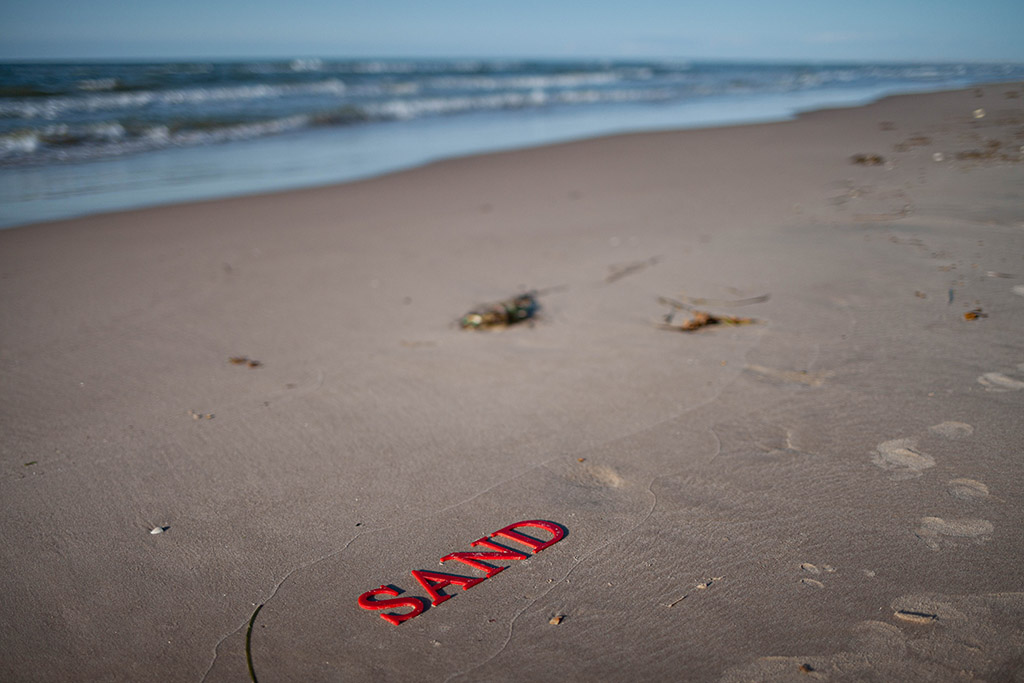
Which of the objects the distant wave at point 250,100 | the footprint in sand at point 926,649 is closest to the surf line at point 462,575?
the footprint in sand at point 926,649

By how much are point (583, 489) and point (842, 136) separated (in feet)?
25.5

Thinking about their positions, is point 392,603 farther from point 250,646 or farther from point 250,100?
point 250,100

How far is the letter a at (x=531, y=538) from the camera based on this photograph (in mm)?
1718

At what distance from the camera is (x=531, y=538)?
1.75 metres

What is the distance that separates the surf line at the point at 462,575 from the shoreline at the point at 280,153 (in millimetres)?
5384

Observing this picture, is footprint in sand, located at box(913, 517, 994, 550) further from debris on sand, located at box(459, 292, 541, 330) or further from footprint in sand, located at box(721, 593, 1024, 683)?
debris on sand, located at box(459, 292, 541, 330)

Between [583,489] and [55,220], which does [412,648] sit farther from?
[55,220]

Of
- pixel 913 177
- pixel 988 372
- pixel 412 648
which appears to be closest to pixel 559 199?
pixel 913 177

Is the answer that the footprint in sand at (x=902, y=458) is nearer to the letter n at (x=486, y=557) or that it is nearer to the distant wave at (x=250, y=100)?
the letter n at (x=486, y=557)

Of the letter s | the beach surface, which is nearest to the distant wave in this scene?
the beach surface

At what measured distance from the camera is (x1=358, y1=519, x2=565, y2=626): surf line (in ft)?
5.07

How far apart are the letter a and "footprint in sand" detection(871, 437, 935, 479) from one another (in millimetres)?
1001

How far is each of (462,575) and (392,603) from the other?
0.19 metres

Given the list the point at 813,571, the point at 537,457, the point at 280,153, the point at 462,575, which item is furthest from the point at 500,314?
the point at 280,153
